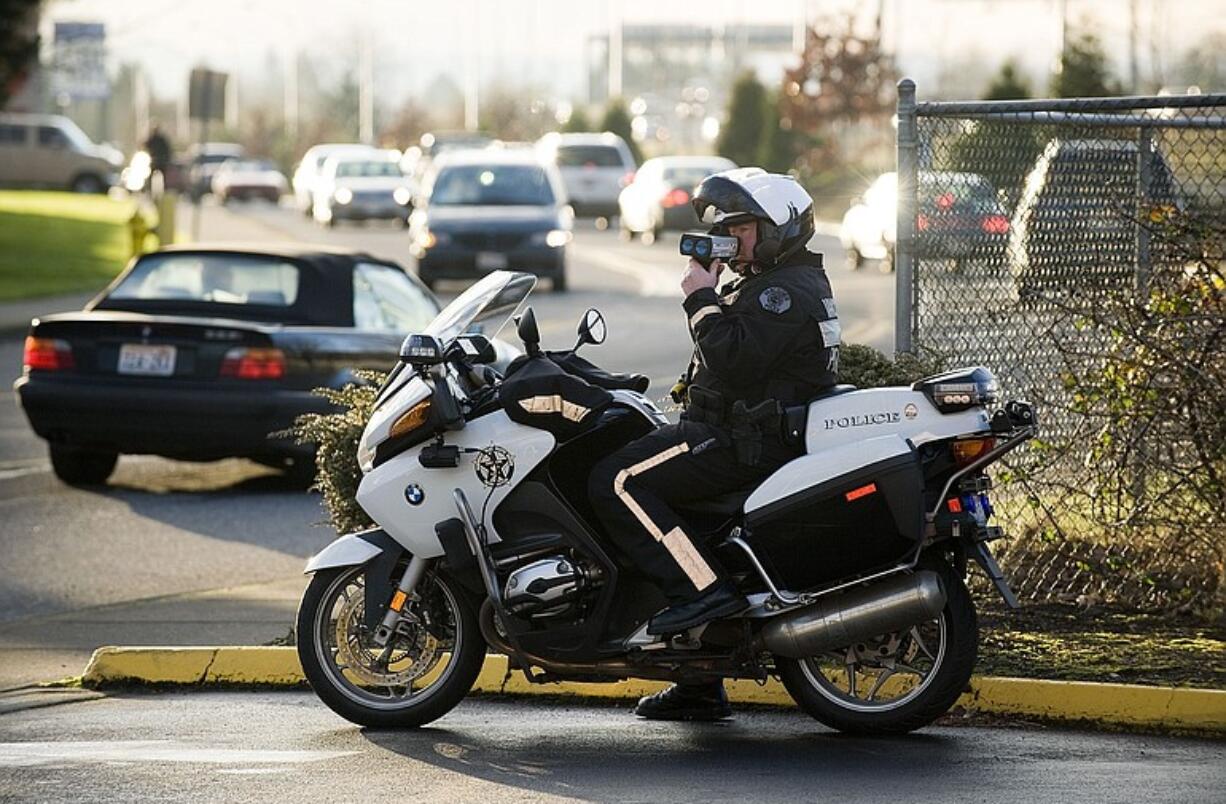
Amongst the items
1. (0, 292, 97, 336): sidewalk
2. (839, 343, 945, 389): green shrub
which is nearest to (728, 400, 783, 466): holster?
(839, 343, 945, 389): green shrub

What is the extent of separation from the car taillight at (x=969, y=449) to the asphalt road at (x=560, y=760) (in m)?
0.86

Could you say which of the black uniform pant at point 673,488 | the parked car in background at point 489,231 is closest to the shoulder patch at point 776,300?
the black uniform pant at point 673,488

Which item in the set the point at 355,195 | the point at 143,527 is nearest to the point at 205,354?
the point at 143,527

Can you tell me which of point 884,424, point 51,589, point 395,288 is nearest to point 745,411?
point 884,424

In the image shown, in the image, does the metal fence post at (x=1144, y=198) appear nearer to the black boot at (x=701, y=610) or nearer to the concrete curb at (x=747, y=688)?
the concrete curb at (x=747, y=688)

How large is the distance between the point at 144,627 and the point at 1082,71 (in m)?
37.1

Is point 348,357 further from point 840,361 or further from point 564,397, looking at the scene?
point 564,397

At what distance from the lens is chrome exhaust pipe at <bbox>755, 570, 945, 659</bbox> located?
7.14 meters

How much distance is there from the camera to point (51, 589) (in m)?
11.0

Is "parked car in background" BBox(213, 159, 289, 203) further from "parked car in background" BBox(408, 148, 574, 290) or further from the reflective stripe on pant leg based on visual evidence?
the reflective stripe on pant leg

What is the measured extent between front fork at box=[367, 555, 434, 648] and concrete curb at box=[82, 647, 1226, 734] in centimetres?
76

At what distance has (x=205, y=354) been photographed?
13.5 metres

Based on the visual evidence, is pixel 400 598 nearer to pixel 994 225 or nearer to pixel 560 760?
pixel 560 760

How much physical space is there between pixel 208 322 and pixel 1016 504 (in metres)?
5.52
